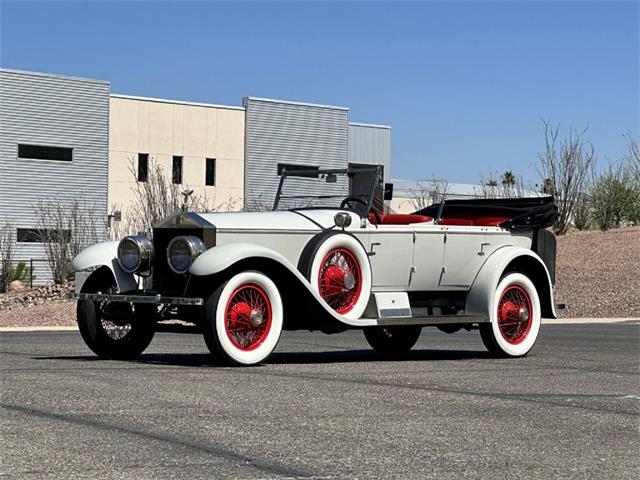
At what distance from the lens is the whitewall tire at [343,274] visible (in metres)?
12.0

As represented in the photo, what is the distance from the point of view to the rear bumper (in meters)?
11.1

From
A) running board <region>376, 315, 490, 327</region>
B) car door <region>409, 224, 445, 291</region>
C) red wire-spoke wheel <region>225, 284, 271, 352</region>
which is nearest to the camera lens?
red wire-spoke wheel <region>225, 284, 271, 352</region>

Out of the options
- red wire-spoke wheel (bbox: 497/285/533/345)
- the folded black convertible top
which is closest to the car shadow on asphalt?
red wire-spoke wheel (bbox: 497/285/533/345)

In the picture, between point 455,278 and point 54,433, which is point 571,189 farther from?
point 54,433

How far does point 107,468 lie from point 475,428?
7.98ft

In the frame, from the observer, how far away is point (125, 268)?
12.0 metres

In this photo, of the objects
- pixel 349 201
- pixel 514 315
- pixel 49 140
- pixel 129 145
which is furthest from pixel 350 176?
pixel 129 145

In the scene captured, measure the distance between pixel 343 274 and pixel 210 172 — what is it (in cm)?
4307

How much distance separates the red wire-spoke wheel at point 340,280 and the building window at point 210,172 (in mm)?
42739

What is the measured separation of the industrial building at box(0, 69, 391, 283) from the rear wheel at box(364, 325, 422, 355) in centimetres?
3270

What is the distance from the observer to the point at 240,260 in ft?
37.0

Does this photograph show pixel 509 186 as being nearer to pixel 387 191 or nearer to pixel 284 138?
pixel 284 138

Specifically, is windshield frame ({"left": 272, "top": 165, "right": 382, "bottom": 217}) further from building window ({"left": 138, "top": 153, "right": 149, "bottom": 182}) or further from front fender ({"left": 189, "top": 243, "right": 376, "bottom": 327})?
building window ({"left": 138, "top": 153, "right": 149, "bottom": 182})

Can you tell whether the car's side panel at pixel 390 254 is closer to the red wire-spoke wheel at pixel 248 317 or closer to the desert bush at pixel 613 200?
the red wire-spoke wheel at pixel 248 317
